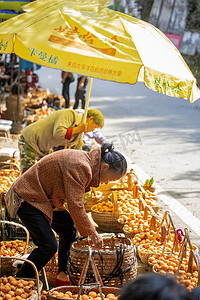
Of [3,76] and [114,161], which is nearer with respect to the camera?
[114,161]

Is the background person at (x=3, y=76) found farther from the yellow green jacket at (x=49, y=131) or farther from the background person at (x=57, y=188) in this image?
the background person at (x=57, y=188)

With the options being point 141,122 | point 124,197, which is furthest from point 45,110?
point 124,197

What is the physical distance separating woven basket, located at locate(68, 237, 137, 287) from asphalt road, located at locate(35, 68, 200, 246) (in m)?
1.92

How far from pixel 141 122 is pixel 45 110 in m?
3.38

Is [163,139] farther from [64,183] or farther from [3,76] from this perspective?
[64,183]

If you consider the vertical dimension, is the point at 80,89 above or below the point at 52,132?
below

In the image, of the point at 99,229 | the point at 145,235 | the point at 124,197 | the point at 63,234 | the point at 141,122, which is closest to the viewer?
the point at 63,234

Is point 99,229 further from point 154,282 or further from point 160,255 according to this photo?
point 154,282

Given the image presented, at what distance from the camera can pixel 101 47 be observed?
413 centimetres

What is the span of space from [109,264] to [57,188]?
85 cm

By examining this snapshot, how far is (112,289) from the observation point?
351cm

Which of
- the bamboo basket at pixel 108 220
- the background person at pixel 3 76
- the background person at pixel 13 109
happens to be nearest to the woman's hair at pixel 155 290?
the bamboo basket at pixel 108 220

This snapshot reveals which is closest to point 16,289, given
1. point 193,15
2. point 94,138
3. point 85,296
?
point 85,296

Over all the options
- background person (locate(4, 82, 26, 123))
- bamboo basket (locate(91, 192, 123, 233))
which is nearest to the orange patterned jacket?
bamboo basket (locate(91, 192, 123, 233))
